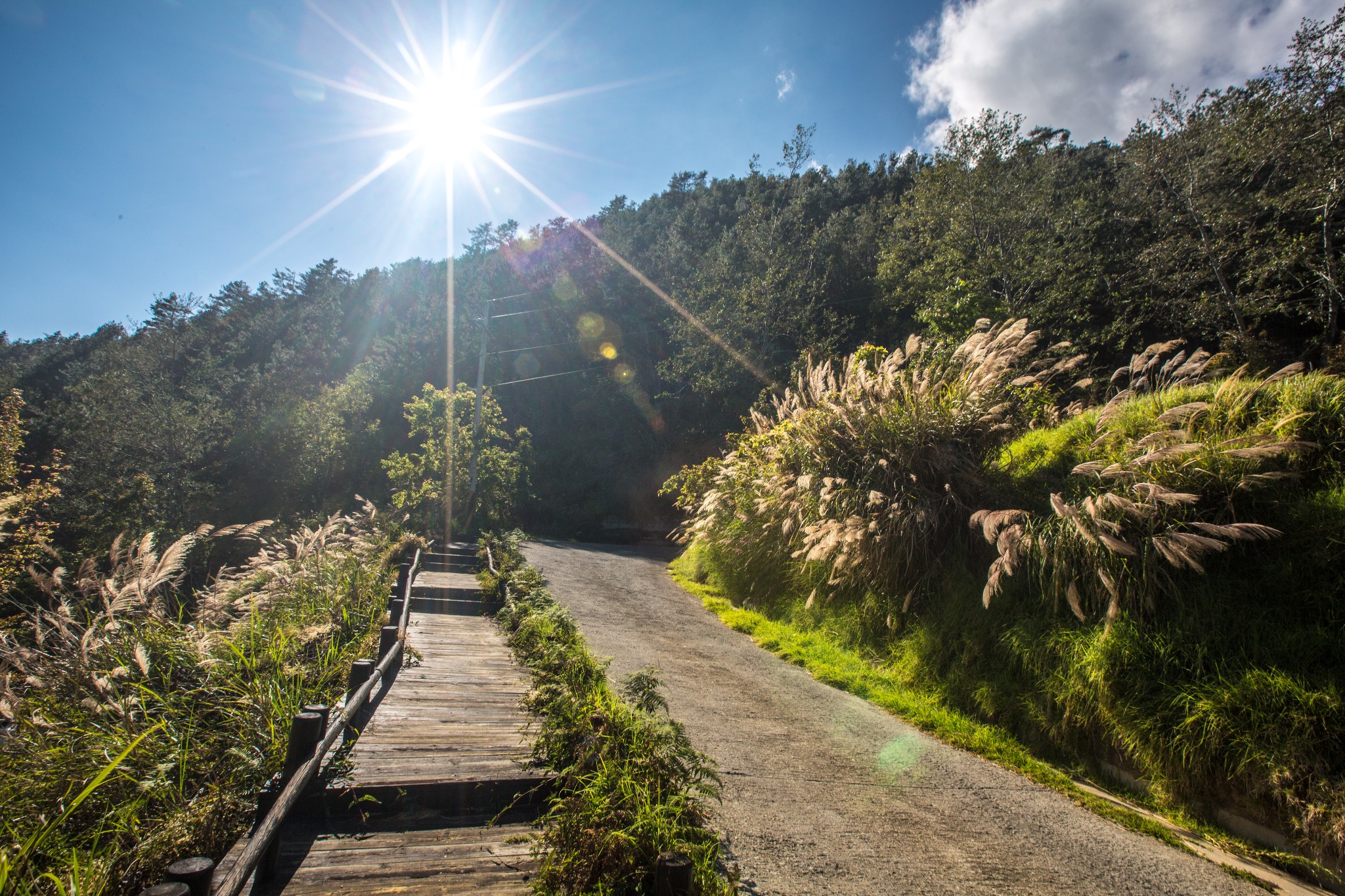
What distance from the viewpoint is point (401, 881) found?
9.87 ft

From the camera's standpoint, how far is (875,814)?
11.4ft

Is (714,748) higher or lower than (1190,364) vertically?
lower

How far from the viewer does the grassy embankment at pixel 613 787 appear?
255 cm

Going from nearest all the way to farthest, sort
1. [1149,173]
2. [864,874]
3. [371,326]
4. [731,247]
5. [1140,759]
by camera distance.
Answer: [864,874], [1140,759], [1149,173], [731,247], [371,326]

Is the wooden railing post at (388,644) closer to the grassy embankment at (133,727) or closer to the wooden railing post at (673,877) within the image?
the grassy embankment at (133,727)

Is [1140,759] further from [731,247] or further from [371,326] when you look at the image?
[371,326]

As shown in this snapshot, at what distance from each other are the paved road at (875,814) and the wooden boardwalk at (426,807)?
1198mm

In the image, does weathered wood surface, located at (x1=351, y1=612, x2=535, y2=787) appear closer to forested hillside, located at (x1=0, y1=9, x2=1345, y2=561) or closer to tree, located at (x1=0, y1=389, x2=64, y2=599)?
forested hillside, located at (x1=0, y1=9, x2=1345, y2=561)

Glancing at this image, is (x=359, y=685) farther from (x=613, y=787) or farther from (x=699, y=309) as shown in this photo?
(x=699, y=309)

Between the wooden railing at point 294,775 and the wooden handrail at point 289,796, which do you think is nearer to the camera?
the wooden railing at point 294,775

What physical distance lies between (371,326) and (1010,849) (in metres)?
58.9

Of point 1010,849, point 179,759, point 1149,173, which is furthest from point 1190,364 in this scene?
point 1149,173

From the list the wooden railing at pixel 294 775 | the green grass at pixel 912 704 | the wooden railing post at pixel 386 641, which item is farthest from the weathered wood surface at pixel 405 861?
the green grass at pixel 912 704

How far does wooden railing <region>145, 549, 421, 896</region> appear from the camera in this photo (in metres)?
2.05
